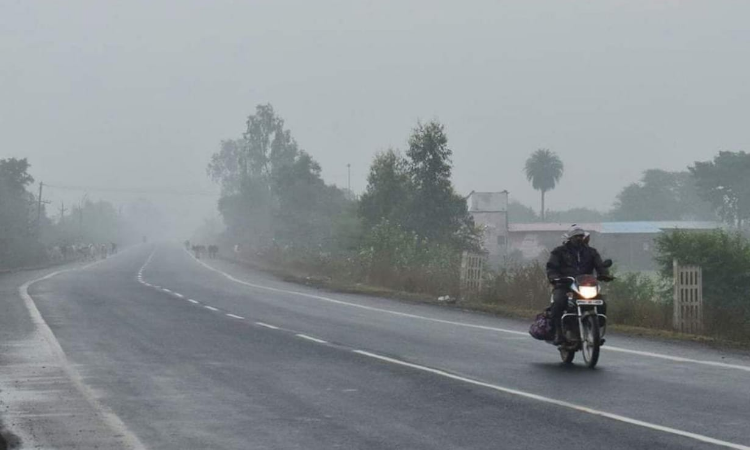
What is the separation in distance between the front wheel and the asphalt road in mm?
248

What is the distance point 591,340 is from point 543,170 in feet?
572

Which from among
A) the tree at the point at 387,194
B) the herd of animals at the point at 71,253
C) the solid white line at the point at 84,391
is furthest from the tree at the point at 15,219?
the solid white line at the point at 84,391

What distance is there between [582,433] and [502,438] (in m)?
0.71

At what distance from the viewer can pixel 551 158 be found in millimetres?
186375

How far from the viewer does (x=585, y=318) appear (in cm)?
1449

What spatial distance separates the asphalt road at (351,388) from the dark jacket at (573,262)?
1.27 m

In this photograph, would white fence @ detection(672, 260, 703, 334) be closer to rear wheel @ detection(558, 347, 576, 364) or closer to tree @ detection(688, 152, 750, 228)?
rear wheel @ detection(558, 347, 576, 364)

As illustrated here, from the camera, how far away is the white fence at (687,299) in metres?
20.2

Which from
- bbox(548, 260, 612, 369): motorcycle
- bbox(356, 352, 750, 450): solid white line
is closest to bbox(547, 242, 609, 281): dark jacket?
bbox(548, 260, 612, 369): motorcycle

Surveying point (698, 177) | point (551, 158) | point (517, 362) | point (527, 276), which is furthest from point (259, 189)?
point (517, 362)

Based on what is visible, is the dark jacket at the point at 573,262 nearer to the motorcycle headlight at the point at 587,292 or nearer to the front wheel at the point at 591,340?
the motorcycle headlight at the point at 587,292

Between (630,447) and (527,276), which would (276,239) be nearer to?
(527,276)

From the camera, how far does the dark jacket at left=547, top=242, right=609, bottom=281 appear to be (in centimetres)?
1487

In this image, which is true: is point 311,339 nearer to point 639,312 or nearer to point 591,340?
point 591,340
